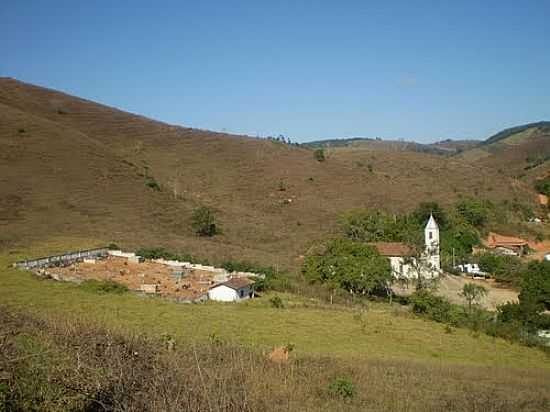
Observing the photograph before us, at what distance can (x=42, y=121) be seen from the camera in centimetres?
7925

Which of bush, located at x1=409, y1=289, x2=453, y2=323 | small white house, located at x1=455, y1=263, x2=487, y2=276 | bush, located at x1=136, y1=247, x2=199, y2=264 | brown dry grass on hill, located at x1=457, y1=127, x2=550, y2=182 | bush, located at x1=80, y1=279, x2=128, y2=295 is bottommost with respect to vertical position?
small white house, located at x1=455, y1=263, x2=487, y2=276

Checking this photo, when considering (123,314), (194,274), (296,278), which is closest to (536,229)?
(296,278)

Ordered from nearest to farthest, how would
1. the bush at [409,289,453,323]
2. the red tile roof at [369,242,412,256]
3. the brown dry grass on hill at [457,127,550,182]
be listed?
1. the bush at [409,289,453,323]
2. the red tile roof at [369,242,412,256]
3. the brown dry grass on hill at [457,127,550,182]

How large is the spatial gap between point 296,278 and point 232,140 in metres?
67.4

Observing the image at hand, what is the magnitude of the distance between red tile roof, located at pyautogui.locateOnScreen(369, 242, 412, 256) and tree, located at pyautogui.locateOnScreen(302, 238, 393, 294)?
8172 mm

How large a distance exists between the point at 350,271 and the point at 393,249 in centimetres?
1289

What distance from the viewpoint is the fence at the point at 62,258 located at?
115ft

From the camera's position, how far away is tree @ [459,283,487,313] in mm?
37250

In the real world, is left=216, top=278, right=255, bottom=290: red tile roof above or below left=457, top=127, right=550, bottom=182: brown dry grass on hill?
below

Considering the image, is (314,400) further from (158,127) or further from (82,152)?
(158,127)

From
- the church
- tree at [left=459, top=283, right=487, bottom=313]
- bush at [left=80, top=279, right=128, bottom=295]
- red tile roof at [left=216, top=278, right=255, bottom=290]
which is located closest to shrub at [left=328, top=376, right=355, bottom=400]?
bush at [left=80, top=279, right=128, bottom=295]

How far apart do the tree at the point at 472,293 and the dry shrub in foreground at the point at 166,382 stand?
26.9 meters

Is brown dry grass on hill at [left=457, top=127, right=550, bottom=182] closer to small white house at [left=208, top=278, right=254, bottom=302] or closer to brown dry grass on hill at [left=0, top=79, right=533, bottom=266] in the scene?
brown dry grass on hill at [left=0, top=79, right=533, bottom=266]

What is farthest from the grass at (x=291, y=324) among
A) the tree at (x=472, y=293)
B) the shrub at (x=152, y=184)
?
the shrub at (x=152, y=184)
